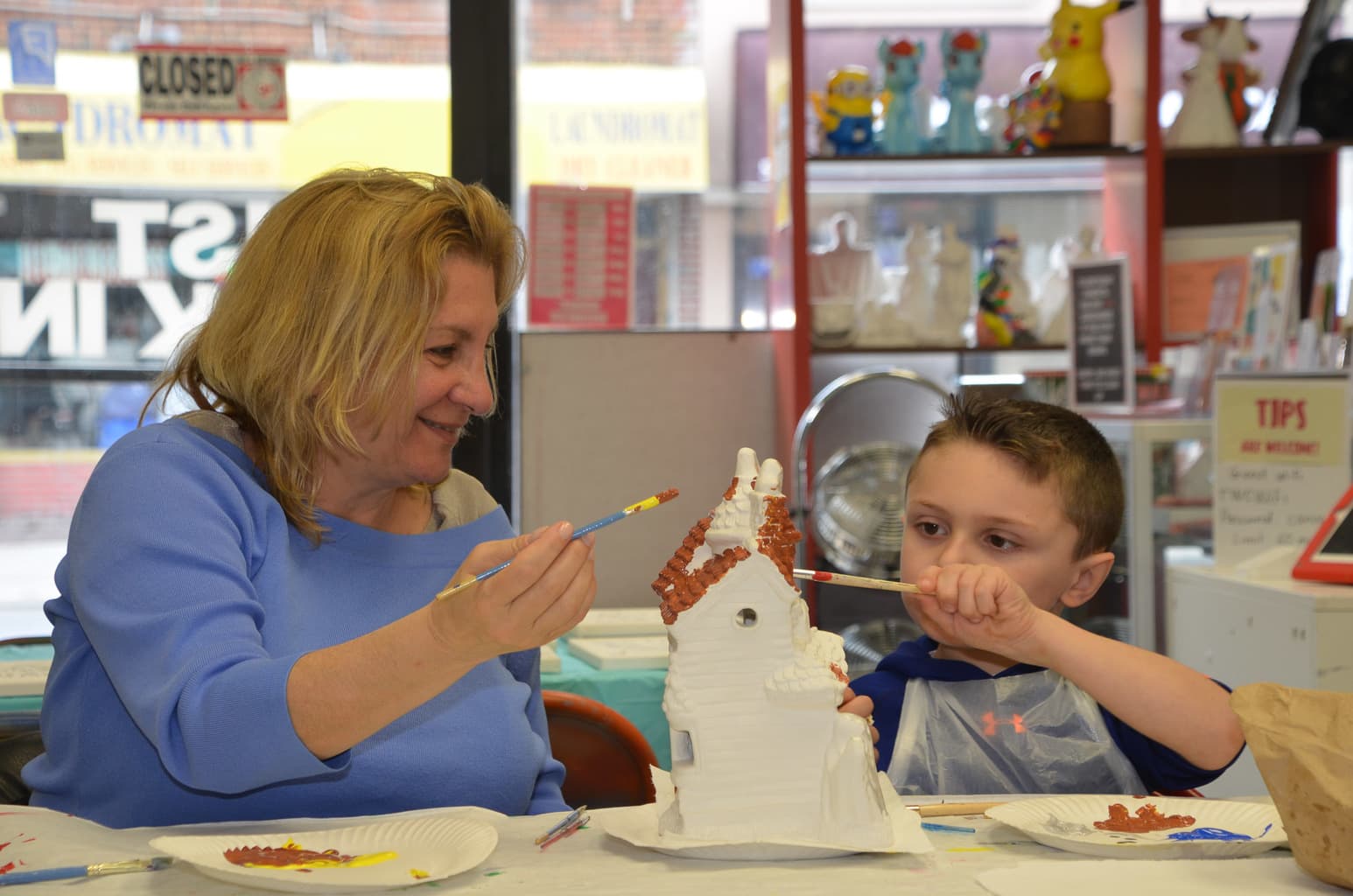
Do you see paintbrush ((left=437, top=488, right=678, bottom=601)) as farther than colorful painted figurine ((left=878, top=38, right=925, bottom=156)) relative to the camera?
No

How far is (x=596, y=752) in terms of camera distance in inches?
65.9

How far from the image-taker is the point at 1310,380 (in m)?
2.37

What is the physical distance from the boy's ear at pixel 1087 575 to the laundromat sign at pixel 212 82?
115 inches

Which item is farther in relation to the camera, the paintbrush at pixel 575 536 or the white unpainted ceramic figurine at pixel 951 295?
the white unpainted ceramic figurine at pixel 951 295

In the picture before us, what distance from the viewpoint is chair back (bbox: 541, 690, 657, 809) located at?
1659 millimetres

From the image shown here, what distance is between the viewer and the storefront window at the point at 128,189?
144 inches

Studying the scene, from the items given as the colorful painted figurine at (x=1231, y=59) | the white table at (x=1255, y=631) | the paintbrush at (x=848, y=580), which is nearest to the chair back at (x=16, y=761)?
the paintbrush at (x=848, y=580)

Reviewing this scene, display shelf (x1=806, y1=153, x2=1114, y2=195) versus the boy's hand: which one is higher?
display shelf (x1=806, y1=153, x2=1114, y2=195)

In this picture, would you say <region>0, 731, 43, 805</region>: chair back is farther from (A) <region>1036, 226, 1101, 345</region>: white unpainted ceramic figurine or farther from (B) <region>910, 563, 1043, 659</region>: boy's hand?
(A) <region>1036, 226, 1101, 345</region>: white unpainted ceramic figurine

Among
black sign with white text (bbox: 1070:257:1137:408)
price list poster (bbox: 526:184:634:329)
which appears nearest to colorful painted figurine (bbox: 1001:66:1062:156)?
black sign with white text (bbox: 1070:257:1137:408)

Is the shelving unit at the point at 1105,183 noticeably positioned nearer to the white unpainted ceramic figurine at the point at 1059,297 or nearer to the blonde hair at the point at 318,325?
the white unpainted ceramic figurine at the point at 1059,297

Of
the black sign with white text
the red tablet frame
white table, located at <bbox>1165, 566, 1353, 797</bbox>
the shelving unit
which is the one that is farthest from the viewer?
the shelving unit

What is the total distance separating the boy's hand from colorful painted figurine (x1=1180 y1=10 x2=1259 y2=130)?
8.60 ft

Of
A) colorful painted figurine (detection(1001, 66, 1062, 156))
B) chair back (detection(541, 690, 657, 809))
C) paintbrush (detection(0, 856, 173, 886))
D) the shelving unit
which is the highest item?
colorful painted figurine (detection(1001, 66, 1062, 156))
